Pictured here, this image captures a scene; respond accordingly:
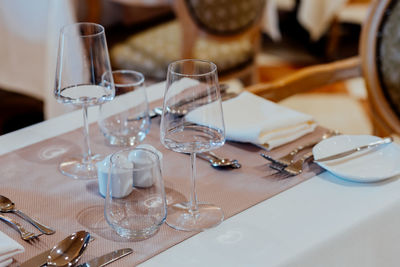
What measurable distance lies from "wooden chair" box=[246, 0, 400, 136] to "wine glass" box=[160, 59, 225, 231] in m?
0.72

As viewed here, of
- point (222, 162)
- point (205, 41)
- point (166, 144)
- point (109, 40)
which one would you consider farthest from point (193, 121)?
point (109, 40)

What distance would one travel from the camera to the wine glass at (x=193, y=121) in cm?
84

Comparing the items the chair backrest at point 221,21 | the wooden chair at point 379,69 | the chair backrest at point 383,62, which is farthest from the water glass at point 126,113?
the chair backrest at point 221,21

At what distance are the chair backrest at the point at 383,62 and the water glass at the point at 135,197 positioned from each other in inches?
39.3

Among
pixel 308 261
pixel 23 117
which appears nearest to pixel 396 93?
pixel 308 261

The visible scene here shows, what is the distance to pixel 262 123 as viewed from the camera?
44.3 inches

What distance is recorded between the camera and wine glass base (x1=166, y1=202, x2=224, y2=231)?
2.85 ft

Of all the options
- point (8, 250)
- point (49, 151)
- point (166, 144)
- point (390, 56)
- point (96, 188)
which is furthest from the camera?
point (390, 56)

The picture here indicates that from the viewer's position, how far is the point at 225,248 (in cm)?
82

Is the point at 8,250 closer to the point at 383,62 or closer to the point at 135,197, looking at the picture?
the point at 135,197

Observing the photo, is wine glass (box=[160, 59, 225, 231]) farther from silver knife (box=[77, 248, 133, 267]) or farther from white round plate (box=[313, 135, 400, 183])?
white round plate (box=[313, 135, 400, 183])

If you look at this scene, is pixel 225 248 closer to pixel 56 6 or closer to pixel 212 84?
pixel 212 84

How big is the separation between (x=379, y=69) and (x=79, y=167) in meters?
0.98

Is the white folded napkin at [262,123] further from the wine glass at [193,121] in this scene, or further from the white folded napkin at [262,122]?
the wine glass at [193,121]
